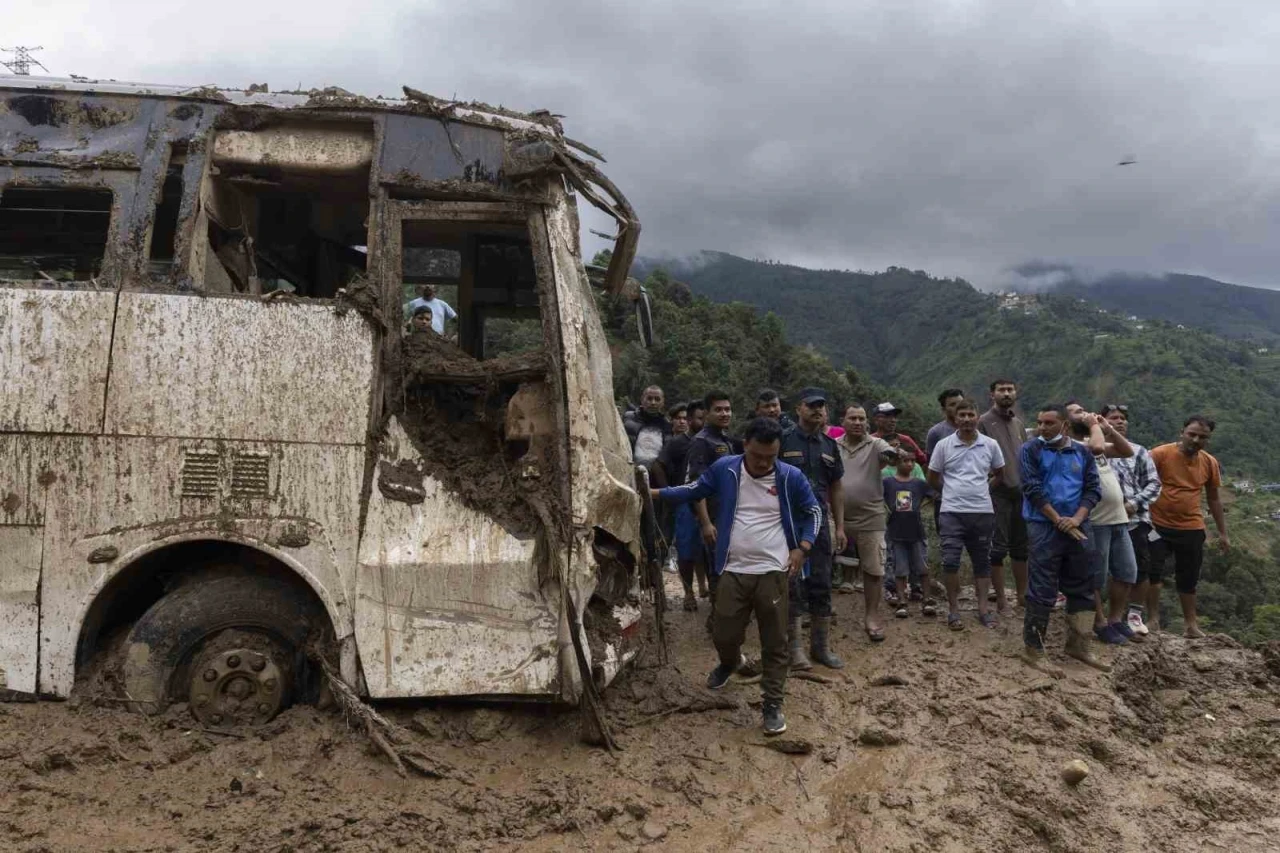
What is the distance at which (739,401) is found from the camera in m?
29.0

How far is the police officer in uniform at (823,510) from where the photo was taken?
16.4ft

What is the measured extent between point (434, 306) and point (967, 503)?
3752 millimetres

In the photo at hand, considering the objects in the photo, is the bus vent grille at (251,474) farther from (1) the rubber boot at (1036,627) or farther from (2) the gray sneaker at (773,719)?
(1) the rubber boot at (1036,627)

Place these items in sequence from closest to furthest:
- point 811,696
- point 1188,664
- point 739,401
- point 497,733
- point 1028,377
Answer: point 497,733, point 811,696, point 1188,664, point 739,401, point 1028,377

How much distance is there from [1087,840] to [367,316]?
12.2ft

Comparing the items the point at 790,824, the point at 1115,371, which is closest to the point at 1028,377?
the point at 1115,371

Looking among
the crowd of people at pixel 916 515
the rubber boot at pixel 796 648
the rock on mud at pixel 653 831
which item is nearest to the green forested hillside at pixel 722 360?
the crowd of people at pixel 916 515

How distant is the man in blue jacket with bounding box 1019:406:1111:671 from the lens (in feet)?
16.5

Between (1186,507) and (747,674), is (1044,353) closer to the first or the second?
(1186,507)

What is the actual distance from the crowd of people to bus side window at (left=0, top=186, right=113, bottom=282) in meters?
3.02

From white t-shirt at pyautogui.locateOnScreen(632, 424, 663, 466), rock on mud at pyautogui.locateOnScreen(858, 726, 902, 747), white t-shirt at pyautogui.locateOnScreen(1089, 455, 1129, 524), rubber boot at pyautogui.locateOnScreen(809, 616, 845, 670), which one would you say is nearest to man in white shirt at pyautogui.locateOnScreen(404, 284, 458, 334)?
white t-shirt at pyautogui.locateOnScreen(632, 424, 663, 466)

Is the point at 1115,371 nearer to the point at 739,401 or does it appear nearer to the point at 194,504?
the point at 739,401

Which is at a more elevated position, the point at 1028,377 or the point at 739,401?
the point at 1028,377

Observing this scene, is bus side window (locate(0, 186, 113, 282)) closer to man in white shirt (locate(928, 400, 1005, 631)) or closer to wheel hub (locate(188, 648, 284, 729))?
wheel hub (locate(188, 648, 284, 729))
